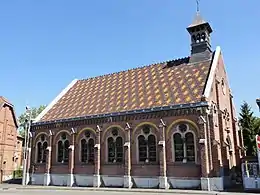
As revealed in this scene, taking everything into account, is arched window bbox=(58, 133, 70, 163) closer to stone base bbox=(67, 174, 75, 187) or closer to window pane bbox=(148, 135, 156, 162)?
stone base bbox=(67, 174, 75, 187)

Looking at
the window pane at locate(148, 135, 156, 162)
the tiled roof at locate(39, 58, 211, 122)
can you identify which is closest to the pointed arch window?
the window pane at locate(148, 135, 156, 162)

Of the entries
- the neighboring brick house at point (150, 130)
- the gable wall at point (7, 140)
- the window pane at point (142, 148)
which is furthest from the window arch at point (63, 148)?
the gable wall at point (7, 140)

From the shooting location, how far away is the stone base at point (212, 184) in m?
20.6

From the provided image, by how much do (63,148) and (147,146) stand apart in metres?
9.67

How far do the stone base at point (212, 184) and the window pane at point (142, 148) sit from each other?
548 centimetres

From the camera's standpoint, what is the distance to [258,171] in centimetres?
2052

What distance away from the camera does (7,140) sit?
3828 centimetres

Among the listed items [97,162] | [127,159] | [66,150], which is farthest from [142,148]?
[66,150]

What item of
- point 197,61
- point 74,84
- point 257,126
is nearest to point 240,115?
point 257,126

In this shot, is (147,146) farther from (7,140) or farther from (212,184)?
(7,140)

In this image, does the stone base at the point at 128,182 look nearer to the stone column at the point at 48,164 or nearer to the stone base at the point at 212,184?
the stone base at the point at 212,184

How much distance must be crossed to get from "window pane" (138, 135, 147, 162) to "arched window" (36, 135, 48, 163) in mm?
11384

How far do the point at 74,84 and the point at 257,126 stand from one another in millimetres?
27350

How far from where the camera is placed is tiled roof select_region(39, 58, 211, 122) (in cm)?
2488
